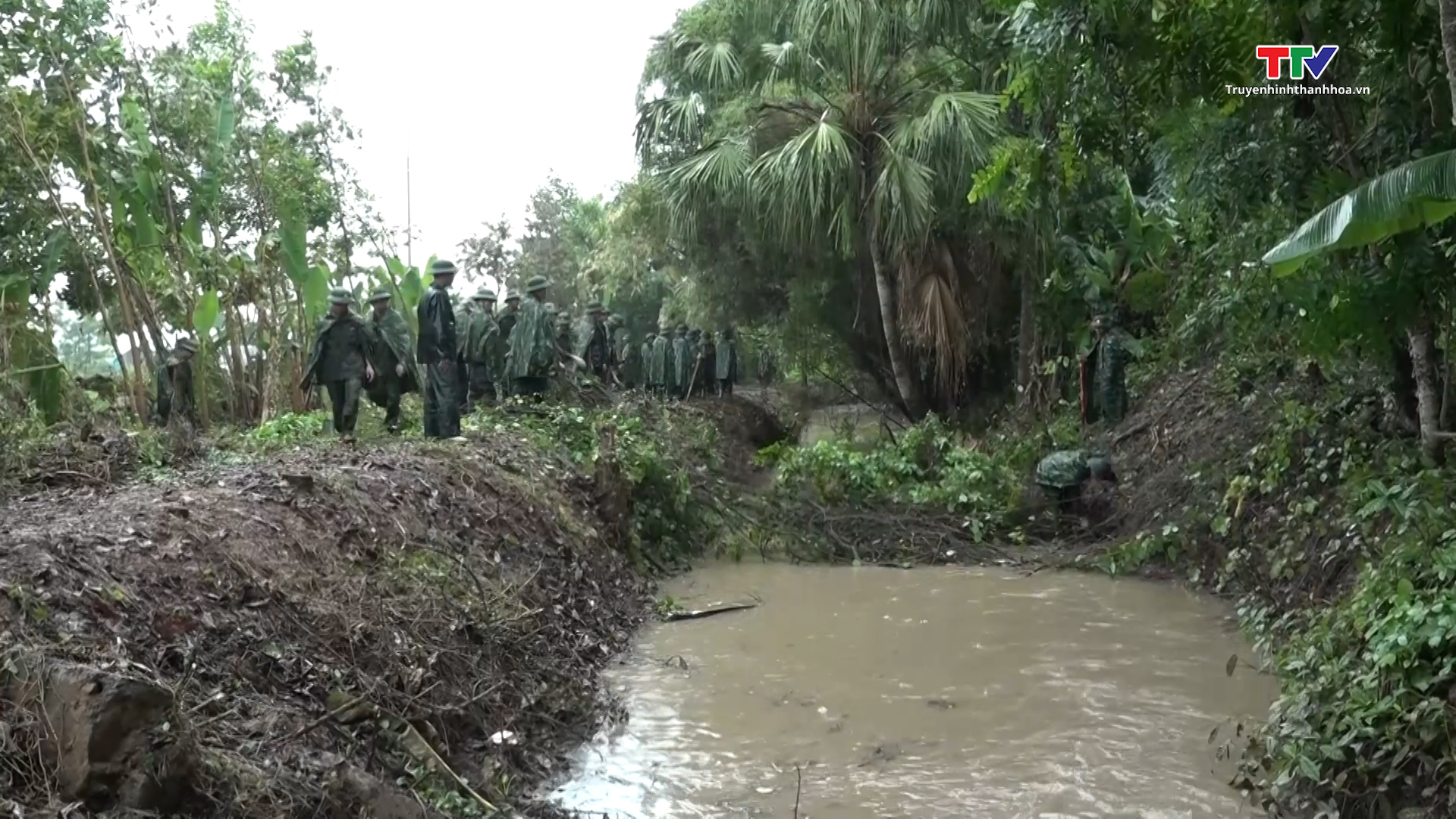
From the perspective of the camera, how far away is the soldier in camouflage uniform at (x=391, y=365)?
446 inches

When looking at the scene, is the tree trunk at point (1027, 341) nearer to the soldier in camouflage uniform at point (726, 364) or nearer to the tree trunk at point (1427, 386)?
the soldier in camouflage uniform at point (726, 364)

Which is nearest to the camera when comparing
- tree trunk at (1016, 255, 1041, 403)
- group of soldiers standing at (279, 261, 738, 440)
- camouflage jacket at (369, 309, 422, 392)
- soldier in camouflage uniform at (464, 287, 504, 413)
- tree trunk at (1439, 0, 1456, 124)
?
tree trunk at (1439, 0, 1456, 124)

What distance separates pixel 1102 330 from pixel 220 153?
459 inches

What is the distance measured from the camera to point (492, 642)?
653cm

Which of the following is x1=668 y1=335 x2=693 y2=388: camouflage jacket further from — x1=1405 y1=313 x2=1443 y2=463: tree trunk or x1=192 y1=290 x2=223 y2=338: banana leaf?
x1=1405 y1=313 x2=1443 y2=463: tree trunk

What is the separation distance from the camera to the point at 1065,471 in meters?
12.6

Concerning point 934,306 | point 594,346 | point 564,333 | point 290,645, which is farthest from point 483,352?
point 290,645

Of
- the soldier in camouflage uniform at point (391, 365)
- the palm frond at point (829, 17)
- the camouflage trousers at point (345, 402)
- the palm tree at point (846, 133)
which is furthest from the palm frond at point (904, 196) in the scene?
the camouflage trousers at point (345, 402)

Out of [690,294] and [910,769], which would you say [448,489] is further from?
[690,294]

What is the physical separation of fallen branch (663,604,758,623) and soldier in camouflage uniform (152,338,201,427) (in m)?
7.35

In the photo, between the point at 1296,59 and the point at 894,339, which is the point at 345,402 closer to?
the point at 894,339

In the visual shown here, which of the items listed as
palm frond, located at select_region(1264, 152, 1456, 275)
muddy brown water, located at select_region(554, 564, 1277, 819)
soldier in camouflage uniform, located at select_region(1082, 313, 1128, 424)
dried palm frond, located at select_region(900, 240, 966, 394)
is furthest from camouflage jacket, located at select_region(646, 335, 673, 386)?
palm frond, located at select_region(1264, 152, 1456, 275)

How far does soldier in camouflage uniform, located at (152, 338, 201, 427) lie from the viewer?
45.4 feet

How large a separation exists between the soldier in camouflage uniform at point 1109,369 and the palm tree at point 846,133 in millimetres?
2377
